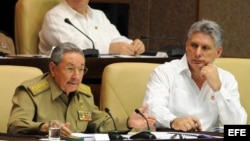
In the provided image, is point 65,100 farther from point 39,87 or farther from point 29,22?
point 29,22

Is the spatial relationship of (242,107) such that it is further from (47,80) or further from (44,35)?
(44,35)

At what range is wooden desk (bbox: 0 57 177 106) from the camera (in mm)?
5461

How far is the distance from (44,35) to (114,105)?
1.85m

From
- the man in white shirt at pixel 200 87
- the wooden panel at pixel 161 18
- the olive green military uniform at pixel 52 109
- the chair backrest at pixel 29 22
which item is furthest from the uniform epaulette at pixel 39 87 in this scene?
the wooden panel at pixel 161 18

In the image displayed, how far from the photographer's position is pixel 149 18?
8500 mm

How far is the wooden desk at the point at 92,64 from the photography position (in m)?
5.46

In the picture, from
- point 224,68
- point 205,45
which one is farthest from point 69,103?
point 224,68

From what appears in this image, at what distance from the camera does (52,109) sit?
4156 mm

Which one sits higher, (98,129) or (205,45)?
(205,45)

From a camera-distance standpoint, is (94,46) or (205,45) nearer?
(205,45)

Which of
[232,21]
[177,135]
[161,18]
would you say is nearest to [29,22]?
[161,18]

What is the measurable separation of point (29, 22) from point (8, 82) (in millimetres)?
2090

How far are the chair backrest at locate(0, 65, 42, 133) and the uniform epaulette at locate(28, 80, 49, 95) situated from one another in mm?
297

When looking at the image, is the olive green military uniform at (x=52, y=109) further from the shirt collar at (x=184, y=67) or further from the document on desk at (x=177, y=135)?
the shirt collar at (x=184, y=67)
